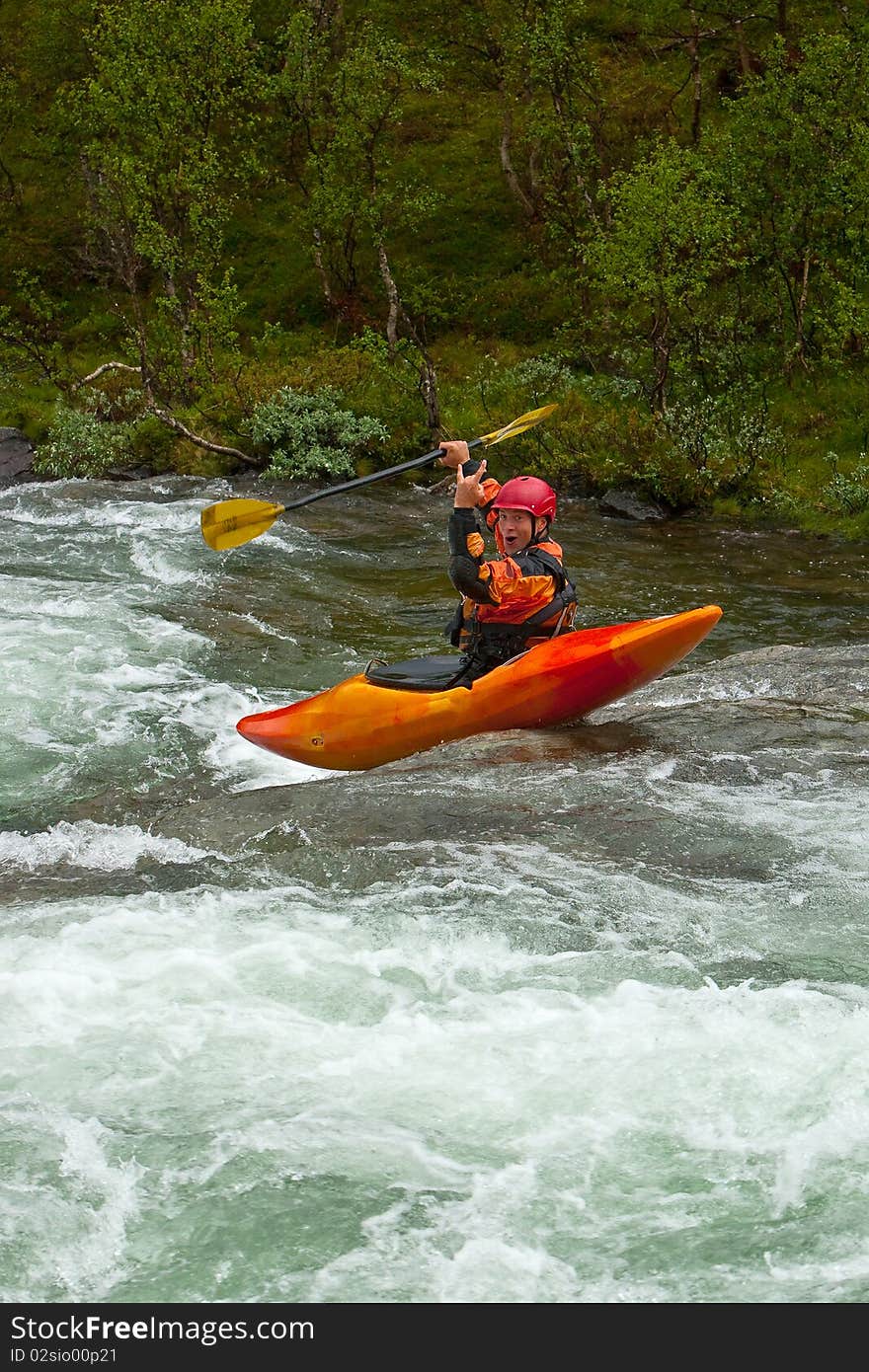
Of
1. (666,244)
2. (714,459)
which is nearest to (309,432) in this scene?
(666,244)

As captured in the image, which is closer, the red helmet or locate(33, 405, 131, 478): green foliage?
the red helmet

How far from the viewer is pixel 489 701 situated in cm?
643

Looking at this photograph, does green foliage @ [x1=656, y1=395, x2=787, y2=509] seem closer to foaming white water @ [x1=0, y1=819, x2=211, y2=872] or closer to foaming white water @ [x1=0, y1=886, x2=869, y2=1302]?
foaming white water @ [x1=0, y1=819, x2=211, y2=872]

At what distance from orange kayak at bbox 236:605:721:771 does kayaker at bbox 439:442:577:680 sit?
0.17m

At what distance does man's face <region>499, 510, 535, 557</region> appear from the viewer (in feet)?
20.7

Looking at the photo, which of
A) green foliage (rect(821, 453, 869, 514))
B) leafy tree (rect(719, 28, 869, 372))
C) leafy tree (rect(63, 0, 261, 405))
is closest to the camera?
green foliage (rect(821, 453, 869, 514))

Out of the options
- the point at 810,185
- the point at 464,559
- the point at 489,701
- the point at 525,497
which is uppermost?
the point at 810,185

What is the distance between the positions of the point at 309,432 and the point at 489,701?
9.32m

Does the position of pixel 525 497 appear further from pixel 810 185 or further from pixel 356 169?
pixel 356 169

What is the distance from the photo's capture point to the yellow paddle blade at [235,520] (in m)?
7.84

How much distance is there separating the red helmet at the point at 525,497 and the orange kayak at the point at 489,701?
0.59 metres

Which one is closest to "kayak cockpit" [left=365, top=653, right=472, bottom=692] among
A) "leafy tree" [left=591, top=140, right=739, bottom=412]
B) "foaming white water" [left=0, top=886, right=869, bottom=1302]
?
"foaming white water" [left=0, top=886, right=869, bottom=1302]

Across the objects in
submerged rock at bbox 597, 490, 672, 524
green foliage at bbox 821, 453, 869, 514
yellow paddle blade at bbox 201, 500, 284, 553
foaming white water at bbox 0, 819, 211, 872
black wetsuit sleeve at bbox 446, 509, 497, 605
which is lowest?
submerged rock at bbox 597, 490, 672, 524

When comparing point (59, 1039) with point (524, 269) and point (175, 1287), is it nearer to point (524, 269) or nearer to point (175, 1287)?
point (175, 1287)
